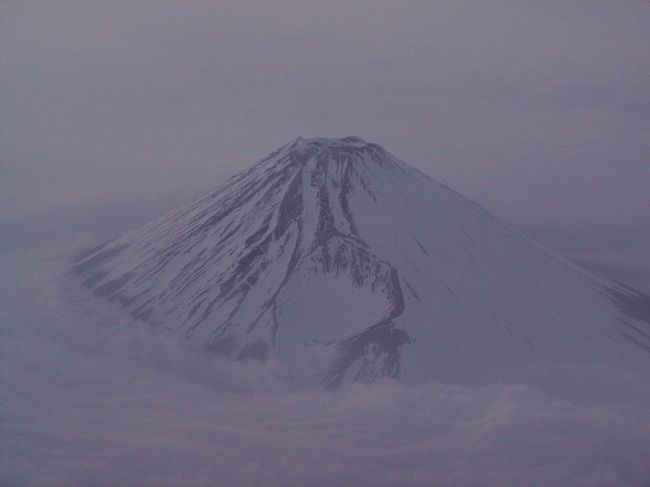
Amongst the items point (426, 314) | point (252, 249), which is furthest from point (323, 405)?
point (252, 249)

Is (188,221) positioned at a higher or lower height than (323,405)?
higher

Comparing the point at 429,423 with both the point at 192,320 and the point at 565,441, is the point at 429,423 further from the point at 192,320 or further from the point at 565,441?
the point at 192,320

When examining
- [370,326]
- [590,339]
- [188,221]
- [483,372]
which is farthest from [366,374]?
[188,221]

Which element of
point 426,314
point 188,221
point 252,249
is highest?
point 188,221

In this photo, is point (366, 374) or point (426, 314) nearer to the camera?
point (366, 374)

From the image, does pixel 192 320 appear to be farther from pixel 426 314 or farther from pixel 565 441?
pixel 565 441

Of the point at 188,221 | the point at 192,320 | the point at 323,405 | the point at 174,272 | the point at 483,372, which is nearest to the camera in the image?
the point at 323,405

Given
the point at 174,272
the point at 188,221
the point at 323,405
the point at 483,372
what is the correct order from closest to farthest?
1. the point at 323,405
2. the point at 483,372
3. the point at 174,272
4. the point at 188,221
